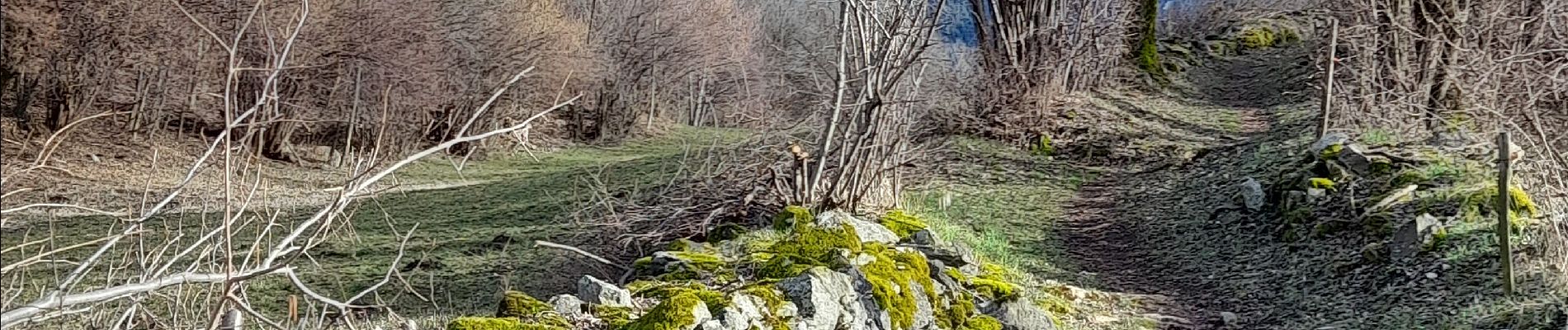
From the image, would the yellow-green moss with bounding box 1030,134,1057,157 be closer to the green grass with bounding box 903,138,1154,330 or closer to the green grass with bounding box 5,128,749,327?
the green grass with bounding box 903,138,1154,330

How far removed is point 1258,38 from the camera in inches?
914

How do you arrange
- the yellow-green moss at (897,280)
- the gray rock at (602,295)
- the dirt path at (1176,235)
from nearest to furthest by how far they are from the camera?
the gray rock at (602,295) < the yellow-green moss at (897,280) < the dirt path at (1176,235)

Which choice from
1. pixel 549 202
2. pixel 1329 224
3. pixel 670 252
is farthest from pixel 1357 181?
pixel 549 202

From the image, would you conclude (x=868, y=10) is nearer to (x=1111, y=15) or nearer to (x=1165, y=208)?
(x=1165, y=208)

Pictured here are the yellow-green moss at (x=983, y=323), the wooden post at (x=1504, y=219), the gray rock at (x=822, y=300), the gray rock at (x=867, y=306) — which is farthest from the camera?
the yellow-green moss at (x=983, y=323)

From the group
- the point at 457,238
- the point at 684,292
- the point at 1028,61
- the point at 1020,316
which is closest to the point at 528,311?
the point at 684,292

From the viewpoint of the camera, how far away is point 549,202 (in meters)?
11.7

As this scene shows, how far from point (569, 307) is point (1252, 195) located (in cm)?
613

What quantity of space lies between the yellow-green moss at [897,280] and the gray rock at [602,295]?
3.78 ft

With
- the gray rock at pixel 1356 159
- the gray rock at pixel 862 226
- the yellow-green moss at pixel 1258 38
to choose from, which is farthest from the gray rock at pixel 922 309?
the yellow-green moss at pixel 1258 38

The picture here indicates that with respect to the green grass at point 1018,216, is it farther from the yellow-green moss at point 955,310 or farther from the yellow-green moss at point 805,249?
the yellow-green moss at point 805,249

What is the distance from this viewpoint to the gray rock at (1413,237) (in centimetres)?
625

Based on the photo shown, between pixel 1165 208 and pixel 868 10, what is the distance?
3.95 m

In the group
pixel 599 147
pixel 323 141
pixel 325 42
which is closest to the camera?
pixel 325 42
